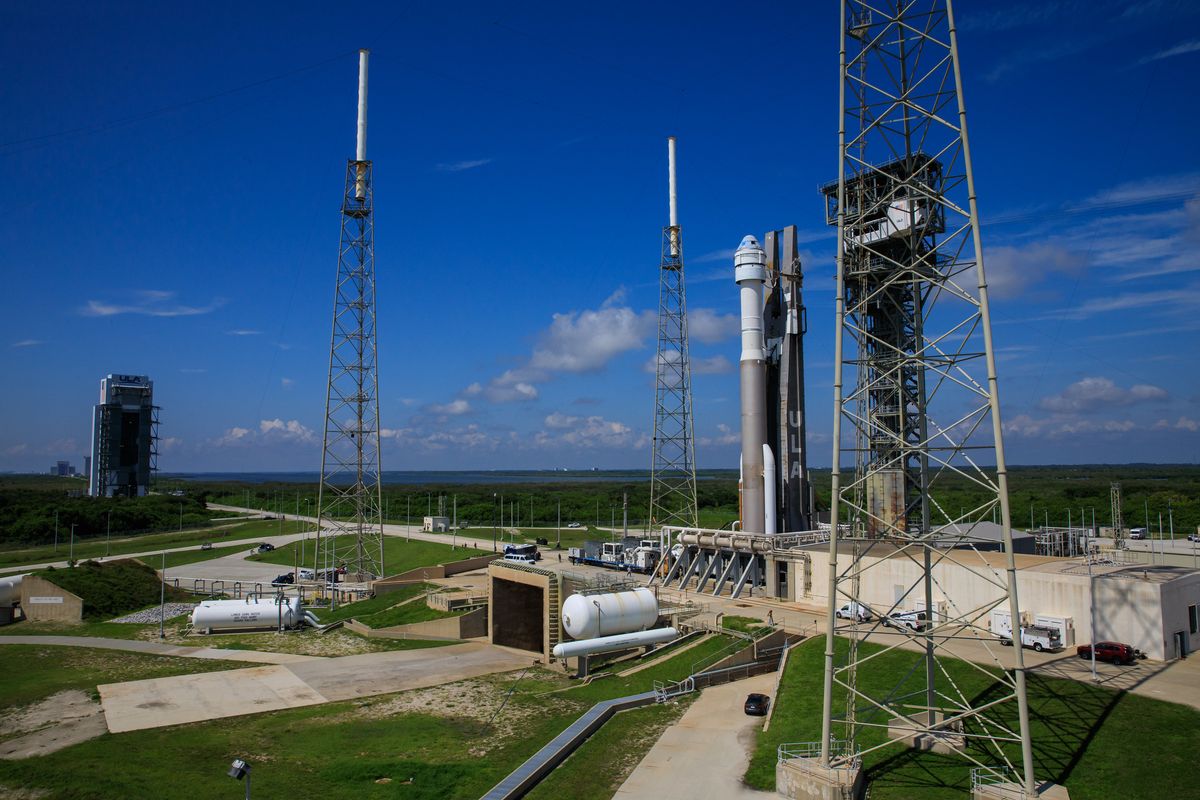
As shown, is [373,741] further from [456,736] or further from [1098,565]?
[1098,565]

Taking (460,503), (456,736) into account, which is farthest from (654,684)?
(460,503)

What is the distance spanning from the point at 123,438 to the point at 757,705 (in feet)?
496

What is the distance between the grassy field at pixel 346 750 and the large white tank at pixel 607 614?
446 cm

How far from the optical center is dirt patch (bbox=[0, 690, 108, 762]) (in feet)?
92.7

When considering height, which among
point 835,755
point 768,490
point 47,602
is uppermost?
point 768,490

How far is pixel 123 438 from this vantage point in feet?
479

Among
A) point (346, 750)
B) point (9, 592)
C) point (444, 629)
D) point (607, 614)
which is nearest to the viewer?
point (346, 750)

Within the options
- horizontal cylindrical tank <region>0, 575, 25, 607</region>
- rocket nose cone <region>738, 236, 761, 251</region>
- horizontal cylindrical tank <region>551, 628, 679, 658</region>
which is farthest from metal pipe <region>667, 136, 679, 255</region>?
horizontal cylindrical tank <region>0, 575, 25, 607</region>

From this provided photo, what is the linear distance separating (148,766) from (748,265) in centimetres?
4384

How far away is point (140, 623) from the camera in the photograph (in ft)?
179

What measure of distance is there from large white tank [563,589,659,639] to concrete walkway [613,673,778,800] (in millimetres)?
8987

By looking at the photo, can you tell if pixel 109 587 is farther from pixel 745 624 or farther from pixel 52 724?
pixel 745 624

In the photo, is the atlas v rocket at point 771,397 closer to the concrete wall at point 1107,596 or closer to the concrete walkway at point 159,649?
the concrete wall at point 1107,596

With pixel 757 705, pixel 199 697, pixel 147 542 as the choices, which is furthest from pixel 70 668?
pixel 147 542
